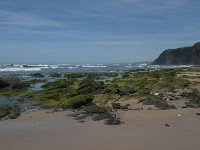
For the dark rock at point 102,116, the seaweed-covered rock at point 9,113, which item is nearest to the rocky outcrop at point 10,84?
the seaweed-covered rock at point 9,113

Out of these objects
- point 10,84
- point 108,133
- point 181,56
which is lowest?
point 10,84

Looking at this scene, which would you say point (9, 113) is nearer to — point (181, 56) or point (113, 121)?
point (113, 121)

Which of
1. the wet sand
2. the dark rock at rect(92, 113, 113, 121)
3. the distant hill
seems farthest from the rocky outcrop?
the distant hill

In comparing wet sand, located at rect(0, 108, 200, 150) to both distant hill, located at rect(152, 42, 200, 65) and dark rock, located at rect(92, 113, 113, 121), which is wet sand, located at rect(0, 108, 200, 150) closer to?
dark rock, located at rect(92, 113, 113, 121)

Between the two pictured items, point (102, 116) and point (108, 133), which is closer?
point (108, 133)

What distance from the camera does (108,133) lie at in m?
9.15

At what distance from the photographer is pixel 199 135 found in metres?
8.63

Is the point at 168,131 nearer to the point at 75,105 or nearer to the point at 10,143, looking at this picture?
the point at 10,143

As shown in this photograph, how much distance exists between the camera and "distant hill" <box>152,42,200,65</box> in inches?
4547

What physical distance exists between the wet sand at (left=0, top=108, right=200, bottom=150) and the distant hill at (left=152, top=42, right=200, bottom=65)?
350 ft

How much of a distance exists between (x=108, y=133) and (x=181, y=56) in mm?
129032

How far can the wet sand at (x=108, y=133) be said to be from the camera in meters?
8.02

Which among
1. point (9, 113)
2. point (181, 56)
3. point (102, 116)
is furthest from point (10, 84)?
point (181, 56)

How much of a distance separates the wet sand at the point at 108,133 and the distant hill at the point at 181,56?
350 ft
